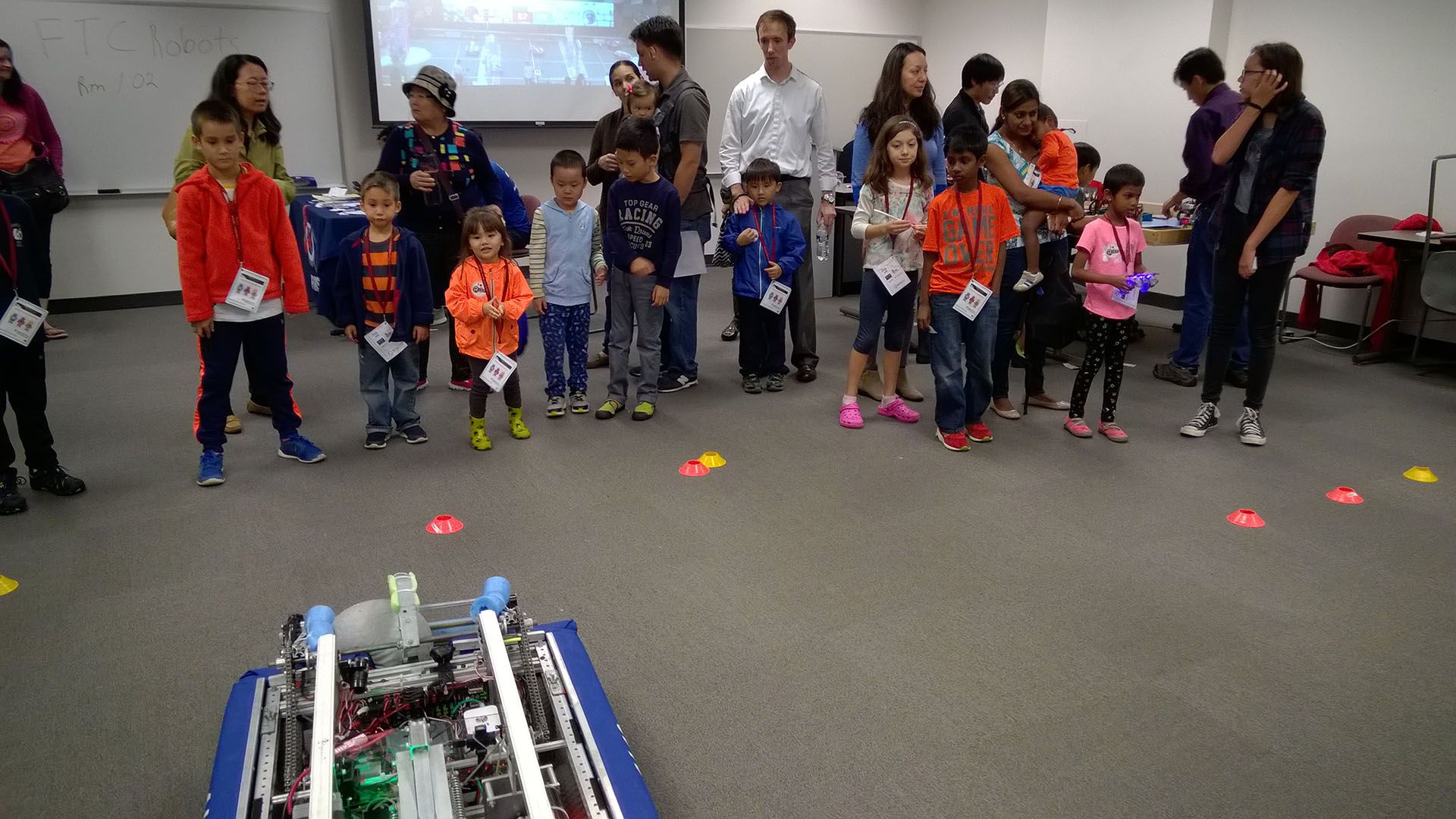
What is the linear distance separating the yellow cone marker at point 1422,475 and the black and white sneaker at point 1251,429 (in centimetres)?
49

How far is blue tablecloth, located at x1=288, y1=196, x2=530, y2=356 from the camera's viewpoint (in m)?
4.80

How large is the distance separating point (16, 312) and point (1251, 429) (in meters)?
4.46

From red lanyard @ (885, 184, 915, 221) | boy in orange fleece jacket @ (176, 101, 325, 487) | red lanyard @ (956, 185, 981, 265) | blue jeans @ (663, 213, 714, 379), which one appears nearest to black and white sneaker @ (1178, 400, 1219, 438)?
red lanyard @ (956, 185, 981, 265)

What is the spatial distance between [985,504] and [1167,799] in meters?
1.48

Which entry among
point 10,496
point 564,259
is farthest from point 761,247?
point 10,496

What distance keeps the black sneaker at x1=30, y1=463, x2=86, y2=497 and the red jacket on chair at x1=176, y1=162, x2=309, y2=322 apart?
722 mm

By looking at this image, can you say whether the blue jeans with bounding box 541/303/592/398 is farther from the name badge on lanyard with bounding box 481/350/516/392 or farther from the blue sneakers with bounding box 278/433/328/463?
the blue sneakers with bounding box 278/433/328/463

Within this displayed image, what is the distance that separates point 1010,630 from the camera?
2506mm

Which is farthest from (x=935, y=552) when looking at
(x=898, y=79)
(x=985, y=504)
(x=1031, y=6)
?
(x=1031, y=6)

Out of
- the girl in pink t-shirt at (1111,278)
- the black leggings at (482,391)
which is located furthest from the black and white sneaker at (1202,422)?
the black leggings at (482,391)

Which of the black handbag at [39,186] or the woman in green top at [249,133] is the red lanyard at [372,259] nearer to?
the woman in green top at [249,133]

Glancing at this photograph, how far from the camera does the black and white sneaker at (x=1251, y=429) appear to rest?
3898 mm

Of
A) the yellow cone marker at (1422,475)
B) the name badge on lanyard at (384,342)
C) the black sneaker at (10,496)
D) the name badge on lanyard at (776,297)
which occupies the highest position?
the name badge on lanyard at (776,297)

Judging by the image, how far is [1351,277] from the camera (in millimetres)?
5281
